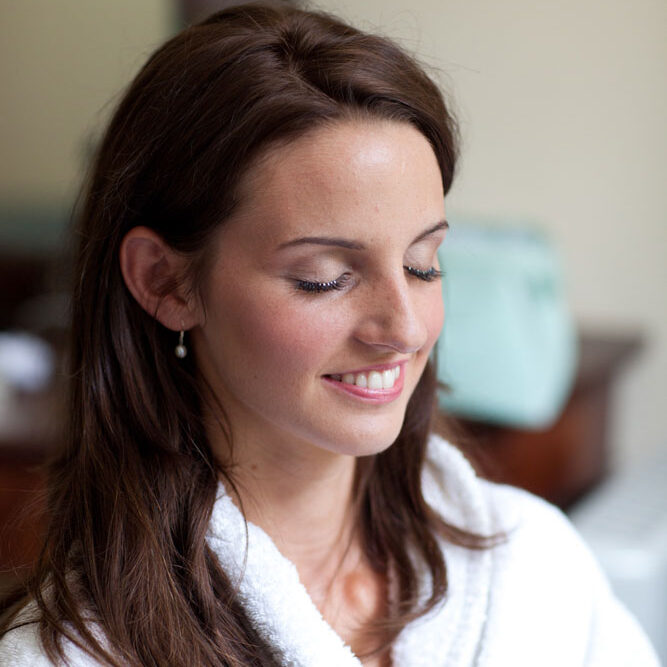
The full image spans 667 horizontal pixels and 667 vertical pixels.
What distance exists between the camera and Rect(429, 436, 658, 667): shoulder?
993 mm

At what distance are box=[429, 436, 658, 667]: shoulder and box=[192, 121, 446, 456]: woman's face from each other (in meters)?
0.26

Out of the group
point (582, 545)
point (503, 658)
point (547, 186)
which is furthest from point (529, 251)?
point (503, 658)

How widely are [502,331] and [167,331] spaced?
0.92 m

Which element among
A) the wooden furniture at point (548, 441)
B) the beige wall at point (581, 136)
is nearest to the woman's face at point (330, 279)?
the wooden furniture at point (548, 441)

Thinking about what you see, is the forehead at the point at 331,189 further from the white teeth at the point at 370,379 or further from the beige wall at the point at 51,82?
the beige wall at the point at 51,82

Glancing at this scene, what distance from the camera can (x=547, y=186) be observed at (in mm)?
2240

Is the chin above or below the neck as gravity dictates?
above

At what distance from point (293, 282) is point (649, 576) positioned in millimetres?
1017

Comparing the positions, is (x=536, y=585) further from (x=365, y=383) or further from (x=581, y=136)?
(x=581, y=136)

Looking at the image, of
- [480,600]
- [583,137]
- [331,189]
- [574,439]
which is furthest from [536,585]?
[583,137]

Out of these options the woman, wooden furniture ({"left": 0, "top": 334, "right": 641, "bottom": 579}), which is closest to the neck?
the woman

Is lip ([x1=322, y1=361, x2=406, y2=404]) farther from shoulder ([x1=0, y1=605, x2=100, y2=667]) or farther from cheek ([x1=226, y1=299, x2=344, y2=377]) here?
shoulder ([x1=0, y1=605, x2=100, y2=667])

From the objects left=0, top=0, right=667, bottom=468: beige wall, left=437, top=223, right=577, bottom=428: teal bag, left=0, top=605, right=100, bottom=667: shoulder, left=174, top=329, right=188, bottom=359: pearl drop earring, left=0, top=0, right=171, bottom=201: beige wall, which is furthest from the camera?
left=0, top=0, right=171, bottom=201: beige wall

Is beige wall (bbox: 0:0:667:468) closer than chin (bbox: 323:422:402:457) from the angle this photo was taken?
No
